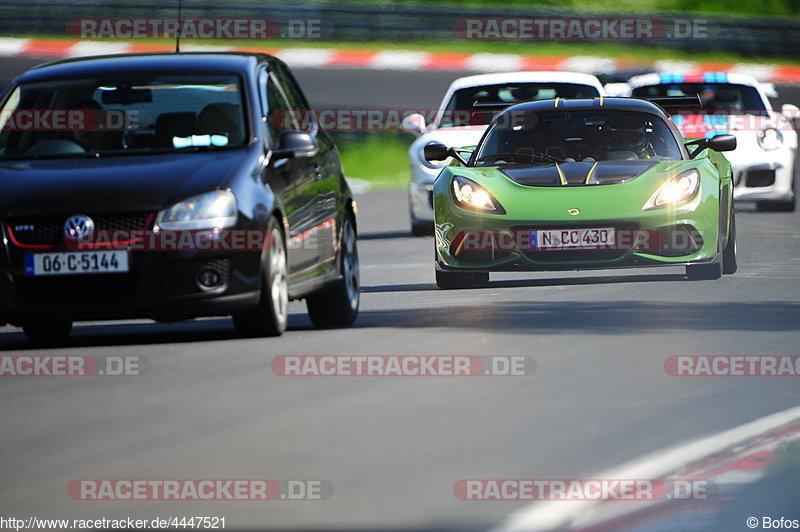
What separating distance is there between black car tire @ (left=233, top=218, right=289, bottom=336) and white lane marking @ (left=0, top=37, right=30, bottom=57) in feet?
75.7

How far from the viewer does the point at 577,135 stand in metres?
13.3

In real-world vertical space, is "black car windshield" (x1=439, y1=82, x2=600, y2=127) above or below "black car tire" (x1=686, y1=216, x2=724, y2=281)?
below

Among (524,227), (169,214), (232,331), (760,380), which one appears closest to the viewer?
(760,380)

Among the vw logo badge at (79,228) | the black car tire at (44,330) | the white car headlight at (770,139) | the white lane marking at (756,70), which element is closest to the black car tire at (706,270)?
the black car tire at (44,330)

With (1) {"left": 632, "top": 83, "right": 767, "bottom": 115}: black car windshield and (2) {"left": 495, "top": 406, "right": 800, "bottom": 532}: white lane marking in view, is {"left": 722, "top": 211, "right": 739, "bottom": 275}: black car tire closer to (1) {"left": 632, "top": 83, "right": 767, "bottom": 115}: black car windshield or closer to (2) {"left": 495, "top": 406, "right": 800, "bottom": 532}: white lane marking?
(2) {"left": 495, "top": 406, "right": 800, "bottom": 532}: white lane marking

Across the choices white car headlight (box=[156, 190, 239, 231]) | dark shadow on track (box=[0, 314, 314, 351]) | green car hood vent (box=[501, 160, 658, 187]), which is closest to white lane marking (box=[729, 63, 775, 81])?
green car hood vent (box=[501, 160, 658, 187])

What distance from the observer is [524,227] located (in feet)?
39.0

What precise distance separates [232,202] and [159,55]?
5.63 ft

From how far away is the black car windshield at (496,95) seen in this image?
58.1 ft

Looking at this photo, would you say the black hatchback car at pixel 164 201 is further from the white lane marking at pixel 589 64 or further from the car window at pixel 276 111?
the white lane marking at pixel 589 64

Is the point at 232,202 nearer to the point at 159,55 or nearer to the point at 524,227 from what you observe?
the point at 159,55

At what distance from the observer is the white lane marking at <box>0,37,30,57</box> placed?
3183 centimetres

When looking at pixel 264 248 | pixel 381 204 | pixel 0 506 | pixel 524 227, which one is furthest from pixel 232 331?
pixel 381 204

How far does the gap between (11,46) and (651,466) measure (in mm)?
26957
